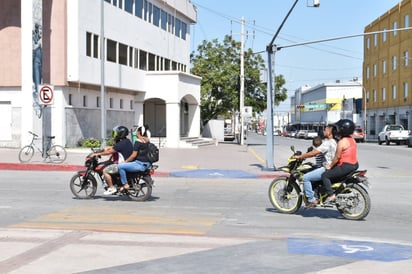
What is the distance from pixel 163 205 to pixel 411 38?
56.3 m

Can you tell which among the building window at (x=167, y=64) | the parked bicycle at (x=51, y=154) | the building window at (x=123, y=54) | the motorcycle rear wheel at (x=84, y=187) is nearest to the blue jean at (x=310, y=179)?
the motorcycle rear wheel at (x=84, y=187)

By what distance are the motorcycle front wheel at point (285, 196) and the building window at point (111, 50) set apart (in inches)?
934

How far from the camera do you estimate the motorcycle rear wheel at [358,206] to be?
9703mm

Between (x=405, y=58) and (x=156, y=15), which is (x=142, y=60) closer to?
(x=156, y=15)

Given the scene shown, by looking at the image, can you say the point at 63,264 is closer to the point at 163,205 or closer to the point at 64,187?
the point at 163,205

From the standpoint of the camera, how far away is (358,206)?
387 inches

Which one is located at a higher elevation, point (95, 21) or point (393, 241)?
point (95, 21)

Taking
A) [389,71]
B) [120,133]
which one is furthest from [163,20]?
[389,71]

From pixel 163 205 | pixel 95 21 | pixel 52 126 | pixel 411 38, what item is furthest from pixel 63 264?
pixel 411 38

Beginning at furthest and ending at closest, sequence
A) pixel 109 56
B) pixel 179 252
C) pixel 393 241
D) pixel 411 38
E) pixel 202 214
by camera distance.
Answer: pixel 411 38 < pixel 109 56 < pixel 202 214 < pixel 393 241 < pixel 179 252

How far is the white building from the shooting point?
27.1 meters

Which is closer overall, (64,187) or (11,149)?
(64,187)

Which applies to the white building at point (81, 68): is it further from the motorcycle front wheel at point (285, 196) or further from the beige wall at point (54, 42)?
the motorcycle front wheel at point (285, 196)

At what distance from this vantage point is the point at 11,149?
28.4 meters
